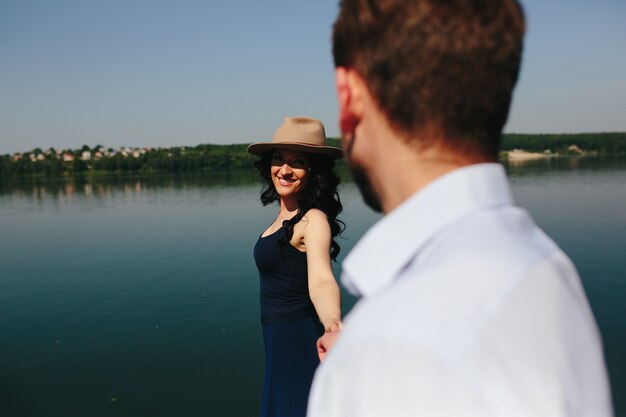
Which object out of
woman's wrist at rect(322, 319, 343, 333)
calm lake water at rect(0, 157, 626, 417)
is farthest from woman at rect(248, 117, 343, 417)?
calm lake water at rect(0, 157, 626, 417)

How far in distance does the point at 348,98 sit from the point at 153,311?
10091 mm

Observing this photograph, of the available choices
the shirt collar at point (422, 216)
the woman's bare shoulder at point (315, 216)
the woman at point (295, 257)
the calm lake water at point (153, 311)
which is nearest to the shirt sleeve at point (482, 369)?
the shirt collar at point (422, 216)

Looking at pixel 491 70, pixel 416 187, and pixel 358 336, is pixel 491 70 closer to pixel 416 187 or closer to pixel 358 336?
pixel 416 187

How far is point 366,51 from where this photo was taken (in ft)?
2.91

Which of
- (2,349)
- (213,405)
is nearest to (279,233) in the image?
(213,405)

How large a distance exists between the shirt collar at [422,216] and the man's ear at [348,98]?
20 centimetres

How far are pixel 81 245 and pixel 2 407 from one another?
37.9ft

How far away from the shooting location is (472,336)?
2.07 ft

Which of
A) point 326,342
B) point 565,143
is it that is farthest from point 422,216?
point 565,143

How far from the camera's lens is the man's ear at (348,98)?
93 centimetres

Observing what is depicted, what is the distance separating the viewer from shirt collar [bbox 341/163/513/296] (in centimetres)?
79

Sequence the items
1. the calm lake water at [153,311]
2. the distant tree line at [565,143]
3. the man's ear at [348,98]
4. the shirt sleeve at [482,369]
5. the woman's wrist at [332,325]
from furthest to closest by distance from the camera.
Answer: the distant tree line at [565,143] < the calm lake water at [153,311] < the woman's wrist at [332,325] < the man's ear at [348,98] < the shirt sleeve at [482,369]

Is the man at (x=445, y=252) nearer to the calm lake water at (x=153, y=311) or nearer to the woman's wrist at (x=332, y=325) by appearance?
the woman's wrist at (x=332, y=325)

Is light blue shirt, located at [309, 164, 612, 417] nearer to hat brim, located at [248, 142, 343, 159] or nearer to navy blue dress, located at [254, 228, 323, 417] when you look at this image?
navy blue dress, located at [254, 228, 323, 417]
